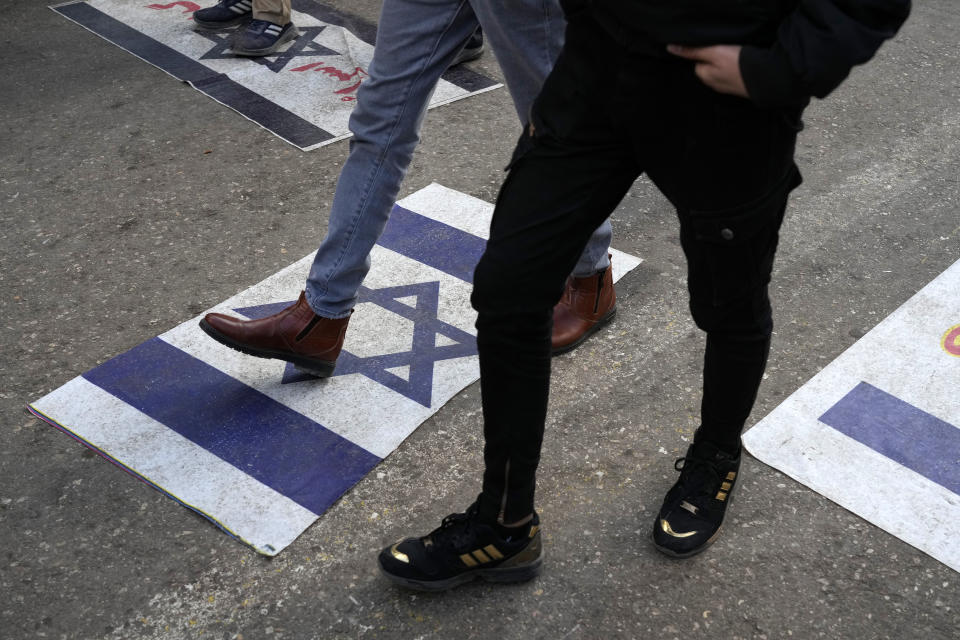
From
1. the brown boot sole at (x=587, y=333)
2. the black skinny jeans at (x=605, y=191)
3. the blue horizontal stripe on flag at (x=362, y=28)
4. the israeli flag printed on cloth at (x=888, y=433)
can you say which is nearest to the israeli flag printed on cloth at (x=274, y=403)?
the brown boot sole at (x=587, y=333)

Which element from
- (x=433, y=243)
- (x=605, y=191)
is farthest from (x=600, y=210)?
(x=433, y=243)

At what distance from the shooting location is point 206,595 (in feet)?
6.68

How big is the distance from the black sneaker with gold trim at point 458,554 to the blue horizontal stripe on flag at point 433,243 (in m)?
1.24

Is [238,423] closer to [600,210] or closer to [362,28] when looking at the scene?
[600,210]

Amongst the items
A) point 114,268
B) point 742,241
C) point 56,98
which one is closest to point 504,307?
point 742,241

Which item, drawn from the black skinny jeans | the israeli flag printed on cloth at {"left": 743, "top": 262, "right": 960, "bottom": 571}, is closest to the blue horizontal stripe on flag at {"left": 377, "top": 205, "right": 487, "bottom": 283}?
the israeli flag printed on cloth at {"left": 743, "top": 262, "right": 960, "bottom": 571}

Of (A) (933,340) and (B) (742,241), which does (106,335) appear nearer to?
(B) (742,241)

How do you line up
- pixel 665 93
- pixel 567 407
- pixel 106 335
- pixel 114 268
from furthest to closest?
pixel 114 268, pixel 106 335, pixel 567 407, pixel 665 93

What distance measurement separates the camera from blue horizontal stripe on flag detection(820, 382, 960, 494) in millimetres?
2406

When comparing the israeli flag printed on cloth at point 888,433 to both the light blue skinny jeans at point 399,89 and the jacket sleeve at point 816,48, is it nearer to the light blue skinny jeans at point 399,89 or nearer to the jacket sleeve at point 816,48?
the light blue skinny jeans at point 399,89

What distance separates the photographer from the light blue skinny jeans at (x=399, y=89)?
2.22 metres

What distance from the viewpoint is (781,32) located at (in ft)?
4.56

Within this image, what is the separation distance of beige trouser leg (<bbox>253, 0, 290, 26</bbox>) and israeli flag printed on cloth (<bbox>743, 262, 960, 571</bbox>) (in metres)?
3.17

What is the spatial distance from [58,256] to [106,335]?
0.52 metres
